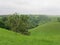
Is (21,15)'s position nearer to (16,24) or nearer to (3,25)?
(16,24)

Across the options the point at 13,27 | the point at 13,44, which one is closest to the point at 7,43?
the point at 13,44

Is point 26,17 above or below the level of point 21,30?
above

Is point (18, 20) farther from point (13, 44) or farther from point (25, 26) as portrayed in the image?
point (13, 44)

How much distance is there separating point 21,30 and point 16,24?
289cm

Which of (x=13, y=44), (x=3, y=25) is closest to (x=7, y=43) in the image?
(x=13, y=44)

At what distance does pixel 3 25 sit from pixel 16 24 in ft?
23.5

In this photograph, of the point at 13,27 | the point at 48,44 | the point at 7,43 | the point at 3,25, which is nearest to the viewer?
the point at 7,43

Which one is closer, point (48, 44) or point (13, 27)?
point (48, 44)

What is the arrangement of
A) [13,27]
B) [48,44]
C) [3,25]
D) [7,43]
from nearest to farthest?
[7,43]
[48,44]
[13,27]
[3,25]

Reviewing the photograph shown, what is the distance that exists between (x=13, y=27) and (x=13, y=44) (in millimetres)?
37103

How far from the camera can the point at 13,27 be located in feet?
182

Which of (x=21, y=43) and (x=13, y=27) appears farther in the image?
(x=13, y=27)

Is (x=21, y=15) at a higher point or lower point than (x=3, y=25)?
higher

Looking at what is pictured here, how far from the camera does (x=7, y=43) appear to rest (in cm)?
1844
